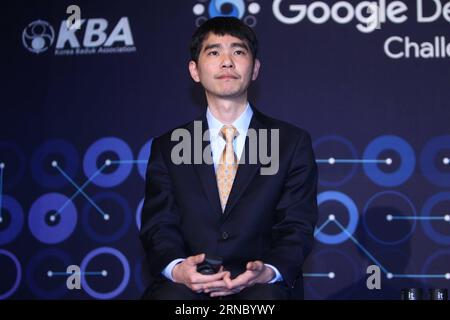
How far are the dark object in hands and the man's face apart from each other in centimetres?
82

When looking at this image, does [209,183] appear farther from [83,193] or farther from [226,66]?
[83,193]

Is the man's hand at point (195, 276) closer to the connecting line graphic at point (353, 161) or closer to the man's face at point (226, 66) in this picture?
the man's face at point (226, 66)

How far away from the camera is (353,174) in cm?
387

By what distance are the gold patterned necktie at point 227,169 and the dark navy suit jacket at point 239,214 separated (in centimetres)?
8

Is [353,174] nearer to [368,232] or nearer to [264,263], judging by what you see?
[368,232]

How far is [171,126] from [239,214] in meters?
1.29

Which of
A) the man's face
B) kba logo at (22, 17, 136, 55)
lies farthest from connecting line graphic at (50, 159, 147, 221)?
the man's face

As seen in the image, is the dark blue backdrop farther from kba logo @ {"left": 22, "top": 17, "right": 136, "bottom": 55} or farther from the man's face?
the man's face

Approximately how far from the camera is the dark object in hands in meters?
2.62

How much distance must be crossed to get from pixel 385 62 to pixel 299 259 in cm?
163

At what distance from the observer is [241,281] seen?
8.46ft

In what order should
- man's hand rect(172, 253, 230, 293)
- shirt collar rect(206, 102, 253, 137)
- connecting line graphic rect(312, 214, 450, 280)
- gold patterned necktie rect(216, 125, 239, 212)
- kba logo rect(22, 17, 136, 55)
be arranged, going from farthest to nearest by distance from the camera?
kba logo rect(22, 17, 136, 55)
connecting line graphic rect(312, 214, 450, 280)
shirt collar rect(206, 102, 253, 137)
gold patterned necktie rect(216, 125, 239, 212)
man's hand rect(172, 253, 230, 293)

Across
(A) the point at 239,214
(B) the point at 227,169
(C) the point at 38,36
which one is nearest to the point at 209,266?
(A) the point at 239,214

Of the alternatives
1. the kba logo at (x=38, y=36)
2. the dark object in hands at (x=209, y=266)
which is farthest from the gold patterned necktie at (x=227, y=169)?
the kba logo at (x=38, y=36)
